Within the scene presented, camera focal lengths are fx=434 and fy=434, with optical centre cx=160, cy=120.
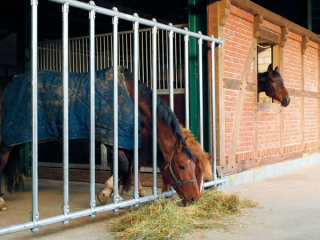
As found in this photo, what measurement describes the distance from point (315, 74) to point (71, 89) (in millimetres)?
7155

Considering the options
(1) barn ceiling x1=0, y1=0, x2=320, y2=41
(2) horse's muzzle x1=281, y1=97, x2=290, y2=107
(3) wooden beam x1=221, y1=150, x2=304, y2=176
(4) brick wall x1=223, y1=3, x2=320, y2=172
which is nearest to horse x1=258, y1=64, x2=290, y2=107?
(2) horse's muzzle x1=281, y1=97, x2=290, y2=107

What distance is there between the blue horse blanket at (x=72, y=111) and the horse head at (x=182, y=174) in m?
0.46

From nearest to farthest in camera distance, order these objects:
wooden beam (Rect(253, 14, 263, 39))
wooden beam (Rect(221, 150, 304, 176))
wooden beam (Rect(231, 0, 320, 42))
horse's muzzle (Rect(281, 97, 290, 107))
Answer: wooden beam (Rect(221, 150, 304, 176))
wooden beam (Rect(231, 0, 320, 42))
wooden beam (Rect(253, 14, 263, 39))
horse's muzzle (Rect(281, 97, 290, 107))

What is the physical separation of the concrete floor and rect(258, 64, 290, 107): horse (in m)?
1.45

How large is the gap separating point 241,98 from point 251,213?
2.51 m

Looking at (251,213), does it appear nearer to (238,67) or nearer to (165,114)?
(165,114)

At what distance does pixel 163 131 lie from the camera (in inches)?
182

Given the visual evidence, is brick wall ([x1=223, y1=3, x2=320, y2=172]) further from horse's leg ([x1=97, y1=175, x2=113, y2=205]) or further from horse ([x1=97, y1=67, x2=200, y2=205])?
horse's leg ([x1=97, y1=175, x2=113, y2=205])

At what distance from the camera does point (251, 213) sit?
4.58m

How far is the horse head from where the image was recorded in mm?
4230

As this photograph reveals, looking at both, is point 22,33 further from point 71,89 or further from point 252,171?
point 252,171

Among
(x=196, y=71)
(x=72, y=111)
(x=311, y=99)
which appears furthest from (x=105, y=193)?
(x=311, y=99)

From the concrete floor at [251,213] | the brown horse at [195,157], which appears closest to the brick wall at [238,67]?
the concrete floor at [251,213]

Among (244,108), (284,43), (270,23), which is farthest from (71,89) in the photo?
(284,43)
